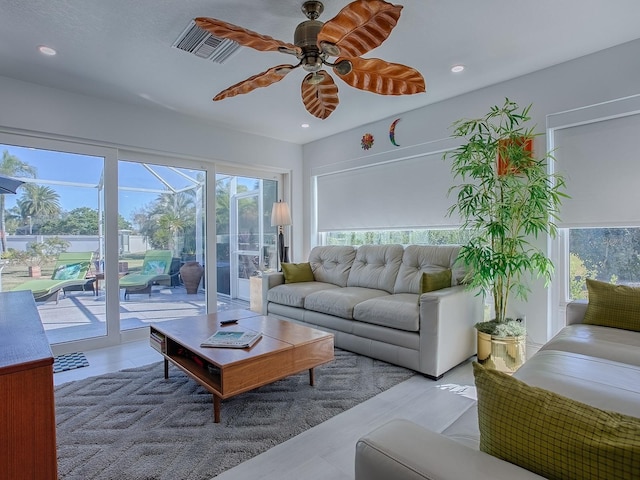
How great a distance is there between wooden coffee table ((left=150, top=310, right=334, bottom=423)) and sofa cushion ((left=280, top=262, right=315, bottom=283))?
52.7 inches

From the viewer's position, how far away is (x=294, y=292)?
3.84m

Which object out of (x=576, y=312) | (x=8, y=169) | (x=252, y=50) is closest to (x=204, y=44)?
(x=252, y=50)

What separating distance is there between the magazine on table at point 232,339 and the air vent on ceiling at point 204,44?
6.67 ft

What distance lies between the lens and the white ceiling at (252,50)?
2.14 meters

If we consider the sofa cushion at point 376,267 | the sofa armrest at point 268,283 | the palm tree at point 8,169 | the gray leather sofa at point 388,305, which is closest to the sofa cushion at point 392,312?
the gray leather sofa at point 388,305

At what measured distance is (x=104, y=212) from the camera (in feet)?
11.9

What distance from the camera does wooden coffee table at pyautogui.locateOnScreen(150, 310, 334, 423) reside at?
1.98m

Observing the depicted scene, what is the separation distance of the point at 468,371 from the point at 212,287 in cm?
307

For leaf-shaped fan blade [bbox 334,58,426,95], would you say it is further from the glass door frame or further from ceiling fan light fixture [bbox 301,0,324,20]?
the glass door frame

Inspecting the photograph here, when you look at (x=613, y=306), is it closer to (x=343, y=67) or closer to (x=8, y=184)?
(x=343, y=67)

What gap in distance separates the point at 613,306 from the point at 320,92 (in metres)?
2.36

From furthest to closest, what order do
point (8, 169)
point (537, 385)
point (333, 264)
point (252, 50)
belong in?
point (333, 264) → point (8, 169) → point (252, 50) → point (537, 385)

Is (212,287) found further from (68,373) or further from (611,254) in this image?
(611,254)

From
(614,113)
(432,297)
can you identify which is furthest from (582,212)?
(432,297)
